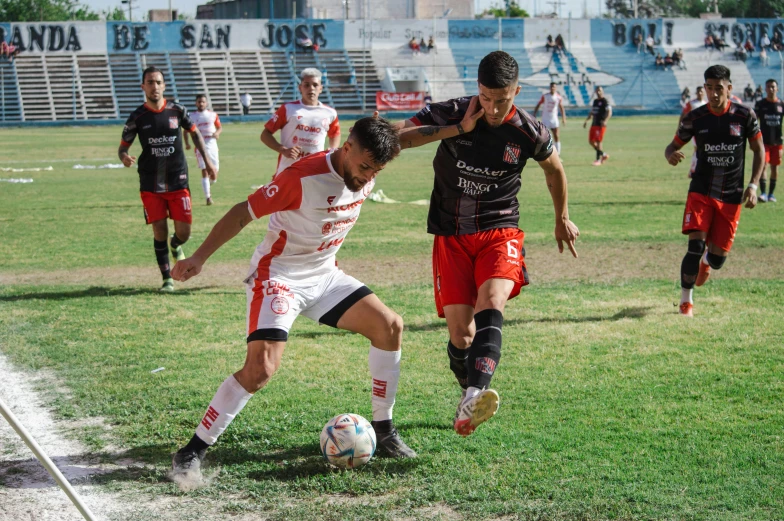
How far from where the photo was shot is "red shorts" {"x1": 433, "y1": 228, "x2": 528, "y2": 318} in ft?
17.7

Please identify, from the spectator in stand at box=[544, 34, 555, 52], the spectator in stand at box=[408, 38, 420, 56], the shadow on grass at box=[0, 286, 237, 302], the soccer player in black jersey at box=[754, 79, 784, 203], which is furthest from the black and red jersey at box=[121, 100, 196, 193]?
the spectator in stand at box=[544, 34, 555, 52]

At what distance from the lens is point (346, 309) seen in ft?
16.5

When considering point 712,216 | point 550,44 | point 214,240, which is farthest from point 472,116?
point 550,44

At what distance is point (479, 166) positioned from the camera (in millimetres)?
5449

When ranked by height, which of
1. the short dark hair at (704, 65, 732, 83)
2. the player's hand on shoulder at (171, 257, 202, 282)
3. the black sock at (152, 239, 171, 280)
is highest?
the short dark hair at (704, 65, 732, 83)

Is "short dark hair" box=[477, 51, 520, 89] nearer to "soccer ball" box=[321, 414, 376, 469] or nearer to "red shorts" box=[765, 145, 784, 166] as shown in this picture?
"soccer ball" box=[321, 414, 376, 469]

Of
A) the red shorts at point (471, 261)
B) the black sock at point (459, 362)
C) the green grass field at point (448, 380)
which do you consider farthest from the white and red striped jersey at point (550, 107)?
the black sock at point (459, 362)

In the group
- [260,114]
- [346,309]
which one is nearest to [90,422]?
[346,309]

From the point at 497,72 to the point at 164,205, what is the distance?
6.21 meters

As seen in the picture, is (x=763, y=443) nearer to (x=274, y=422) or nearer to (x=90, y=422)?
(x=274, y=422)

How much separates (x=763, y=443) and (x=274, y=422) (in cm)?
290

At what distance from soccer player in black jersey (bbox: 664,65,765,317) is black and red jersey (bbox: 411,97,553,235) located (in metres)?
3.60

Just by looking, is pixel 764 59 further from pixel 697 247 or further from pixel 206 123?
pixel 697 247

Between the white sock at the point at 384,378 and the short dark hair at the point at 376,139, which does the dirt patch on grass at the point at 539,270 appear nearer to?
the white sock at the point at 384,378
